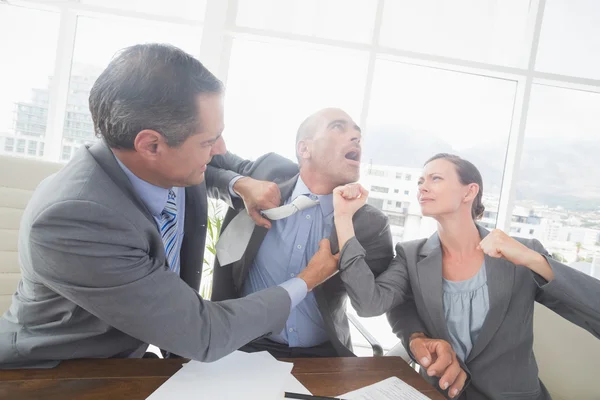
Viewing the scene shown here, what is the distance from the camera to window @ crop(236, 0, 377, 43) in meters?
3.97

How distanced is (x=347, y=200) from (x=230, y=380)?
861 mm

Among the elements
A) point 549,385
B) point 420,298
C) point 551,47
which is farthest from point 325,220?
point 551,47

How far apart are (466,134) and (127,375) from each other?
4027mm

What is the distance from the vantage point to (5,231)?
1828 mm

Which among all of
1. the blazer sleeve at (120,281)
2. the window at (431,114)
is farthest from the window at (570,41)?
the blazer sleeve at (120,281)

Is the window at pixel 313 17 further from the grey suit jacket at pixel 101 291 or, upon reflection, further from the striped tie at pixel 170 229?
the grey suit jacket at pixel 101 291

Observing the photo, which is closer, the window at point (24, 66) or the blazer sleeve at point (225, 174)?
the blazer sleeve at point (225, 174)

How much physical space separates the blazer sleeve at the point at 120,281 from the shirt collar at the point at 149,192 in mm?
195

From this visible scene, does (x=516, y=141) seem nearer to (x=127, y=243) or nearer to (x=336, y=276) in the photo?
(x=336, y=276)

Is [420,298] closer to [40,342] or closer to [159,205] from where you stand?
[159,205]

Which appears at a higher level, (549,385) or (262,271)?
(262,271)

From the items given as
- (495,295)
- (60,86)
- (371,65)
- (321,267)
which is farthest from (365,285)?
(60,86)

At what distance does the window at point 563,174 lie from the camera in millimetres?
4280

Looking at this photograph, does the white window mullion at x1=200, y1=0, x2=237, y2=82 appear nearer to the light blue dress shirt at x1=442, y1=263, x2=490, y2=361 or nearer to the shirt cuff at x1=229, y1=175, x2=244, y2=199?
the shirt cuff at x1=229, y1=175, x2=244, y2=199
